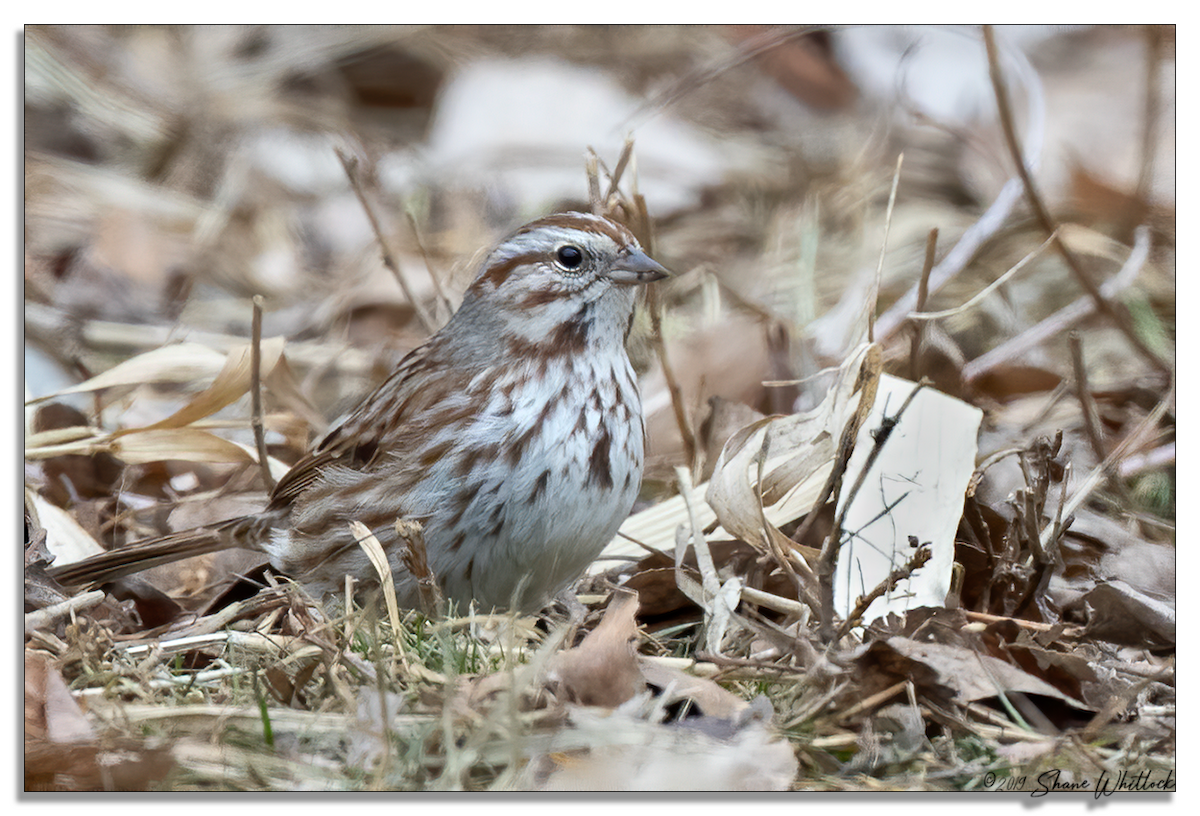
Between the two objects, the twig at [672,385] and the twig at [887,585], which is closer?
the twig at [887,585]

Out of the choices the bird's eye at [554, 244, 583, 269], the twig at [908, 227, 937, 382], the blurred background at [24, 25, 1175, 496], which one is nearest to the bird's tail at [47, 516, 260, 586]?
the blurred background at [24, 25, 1175, 496]

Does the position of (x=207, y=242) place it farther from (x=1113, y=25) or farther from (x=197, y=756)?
(x=1113, y=25)

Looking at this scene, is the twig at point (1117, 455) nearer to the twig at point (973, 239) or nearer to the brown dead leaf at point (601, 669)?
the twig at point (973, 239)

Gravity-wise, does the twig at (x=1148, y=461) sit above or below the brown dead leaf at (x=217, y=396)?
below

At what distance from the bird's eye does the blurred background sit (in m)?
0.55

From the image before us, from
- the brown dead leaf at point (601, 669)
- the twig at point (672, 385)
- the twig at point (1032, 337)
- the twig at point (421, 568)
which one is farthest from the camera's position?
the twig at point (1032, 337)

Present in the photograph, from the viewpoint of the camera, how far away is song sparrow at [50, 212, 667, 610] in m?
2.42

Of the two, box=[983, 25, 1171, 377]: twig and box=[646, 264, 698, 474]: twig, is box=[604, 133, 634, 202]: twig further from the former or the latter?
box=[983, 25, 1171, 377]: twig

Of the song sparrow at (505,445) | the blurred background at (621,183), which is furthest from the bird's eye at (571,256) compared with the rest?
the blurred background at (621,183)

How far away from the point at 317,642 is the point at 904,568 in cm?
107

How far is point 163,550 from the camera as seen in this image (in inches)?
113
